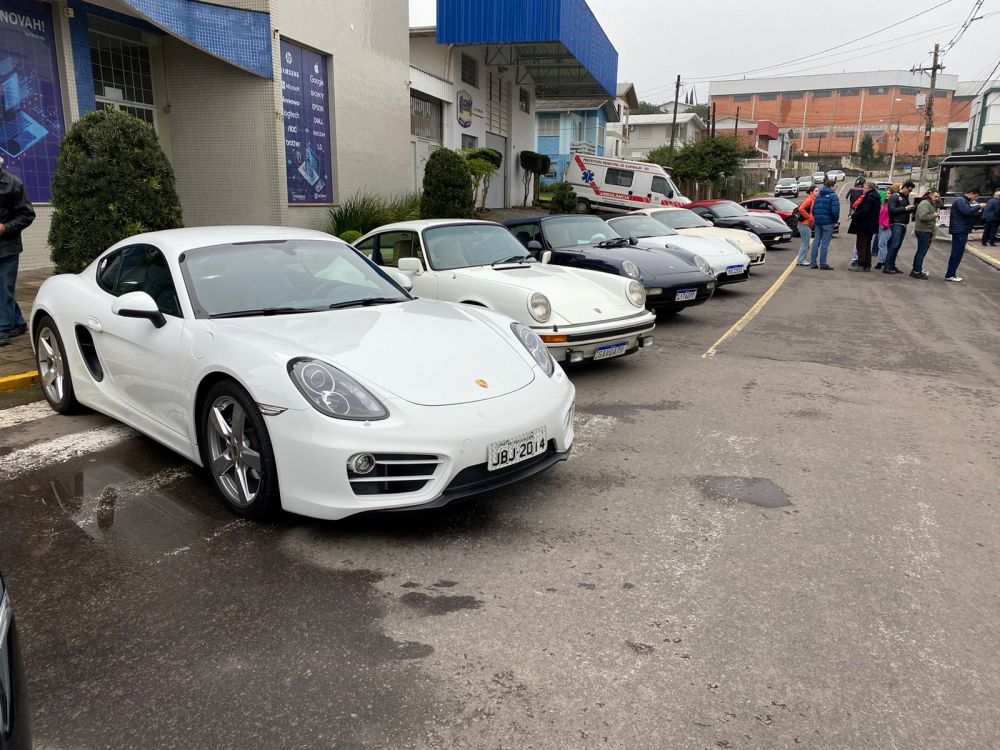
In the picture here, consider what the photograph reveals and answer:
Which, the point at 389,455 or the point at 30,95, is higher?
the point at 30,95

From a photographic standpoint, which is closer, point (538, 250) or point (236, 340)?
point (236, 340)

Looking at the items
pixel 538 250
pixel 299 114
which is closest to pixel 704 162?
pixel 299 114

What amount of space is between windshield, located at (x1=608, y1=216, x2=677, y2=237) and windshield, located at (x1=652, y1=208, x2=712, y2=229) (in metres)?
2.37

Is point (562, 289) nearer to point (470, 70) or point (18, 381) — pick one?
point (18, 381)

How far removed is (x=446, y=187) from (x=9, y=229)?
919cm

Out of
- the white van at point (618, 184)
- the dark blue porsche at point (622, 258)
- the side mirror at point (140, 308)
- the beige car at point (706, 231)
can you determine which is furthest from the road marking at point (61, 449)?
the white van at point (618, 184)

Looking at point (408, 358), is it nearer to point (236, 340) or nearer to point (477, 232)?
point (236, 340)

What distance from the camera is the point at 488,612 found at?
297 cm

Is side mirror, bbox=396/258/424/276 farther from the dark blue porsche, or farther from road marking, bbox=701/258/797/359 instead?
road marking, bbox=701/258/797/359

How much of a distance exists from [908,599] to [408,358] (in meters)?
2.47

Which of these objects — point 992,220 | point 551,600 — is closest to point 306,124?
point 551,600

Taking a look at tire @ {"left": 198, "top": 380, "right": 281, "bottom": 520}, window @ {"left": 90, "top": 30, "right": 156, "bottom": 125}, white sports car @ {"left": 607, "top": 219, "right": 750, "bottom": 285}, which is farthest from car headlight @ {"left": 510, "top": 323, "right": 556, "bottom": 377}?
window @ {"left": 90, "top": 30, "right": 156, "bottom": 125}

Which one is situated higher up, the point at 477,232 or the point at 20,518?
the point at 477,232

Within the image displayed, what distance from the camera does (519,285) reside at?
669 centimetres
